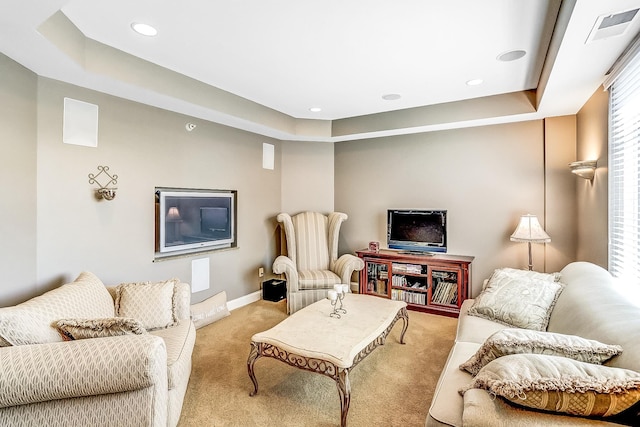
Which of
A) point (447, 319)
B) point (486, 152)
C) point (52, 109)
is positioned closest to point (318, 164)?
point (486, 152)

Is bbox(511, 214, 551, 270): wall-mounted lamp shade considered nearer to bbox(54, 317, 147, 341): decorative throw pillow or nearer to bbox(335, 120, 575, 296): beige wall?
bbox(335, 120, 575, 296): beige wall

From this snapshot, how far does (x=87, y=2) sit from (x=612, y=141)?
3692 mm

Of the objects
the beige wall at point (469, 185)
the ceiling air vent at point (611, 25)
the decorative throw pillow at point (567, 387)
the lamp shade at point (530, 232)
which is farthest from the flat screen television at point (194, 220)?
the ceiling air vent at point (611, 25)

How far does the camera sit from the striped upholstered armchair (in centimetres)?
389

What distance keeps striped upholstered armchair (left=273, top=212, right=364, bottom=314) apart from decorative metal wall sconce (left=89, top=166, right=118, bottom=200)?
1.80 metres

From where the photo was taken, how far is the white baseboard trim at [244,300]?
162 inches

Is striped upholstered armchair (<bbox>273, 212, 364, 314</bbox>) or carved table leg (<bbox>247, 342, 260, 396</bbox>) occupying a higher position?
striped upholstered armchair (<bbox>273, 212, 364, 314</bbox>)

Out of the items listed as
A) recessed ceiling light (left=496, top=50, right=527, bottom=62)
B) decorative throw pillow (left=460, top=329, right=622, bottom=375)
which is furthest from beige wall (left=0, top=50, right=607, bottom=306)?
decorative throw pillow (left=460, top=329, right=622, bottom=375)

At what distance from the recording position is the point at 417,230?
434cm

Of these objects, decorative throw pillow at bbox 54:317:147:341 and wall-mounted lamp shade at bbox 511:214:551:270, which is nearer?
decorative throw pillow at bbox 54:317:147:341

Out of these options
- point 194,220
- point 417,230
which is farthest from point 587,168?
point 194,220

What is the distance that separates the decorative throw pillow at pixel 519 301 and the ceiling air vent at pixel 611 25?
1.57m

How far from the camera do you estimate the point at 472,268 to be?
4.12 metres

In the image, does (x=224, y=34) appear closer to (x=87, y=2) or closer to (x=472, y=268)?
(x=87, y=2)
